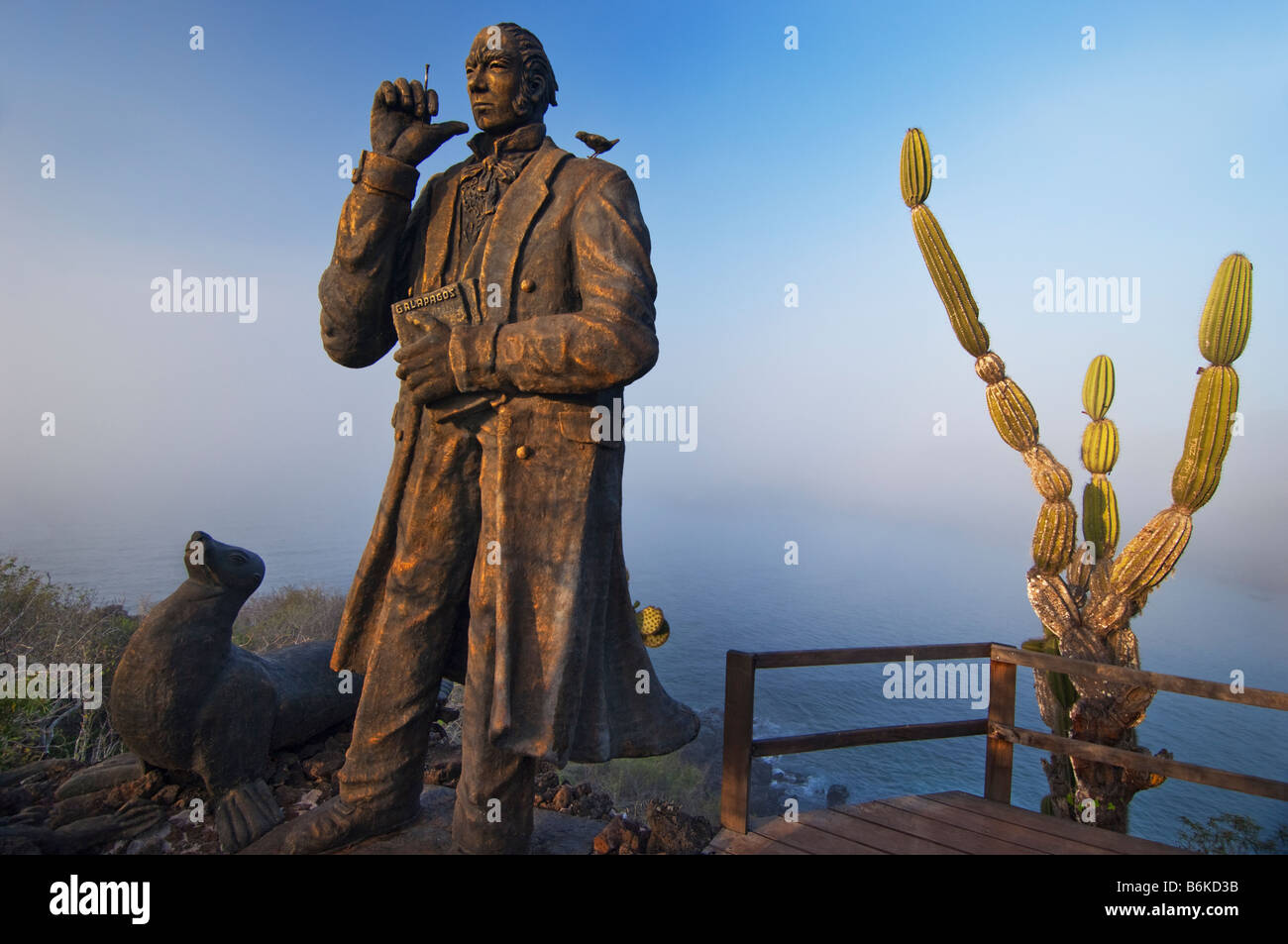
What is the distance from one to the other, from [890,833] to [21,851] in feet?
11.5

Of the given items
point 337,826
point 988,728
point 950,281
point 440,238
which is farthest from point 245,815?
point 950,281

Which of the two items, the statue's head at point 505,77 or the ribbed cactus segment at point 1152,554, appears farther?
the ribbed cactus segment at point 1152,554

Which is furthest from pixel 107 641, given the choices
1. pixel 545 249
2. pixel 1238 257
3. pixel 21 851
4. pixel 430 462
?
pixel 1238 257

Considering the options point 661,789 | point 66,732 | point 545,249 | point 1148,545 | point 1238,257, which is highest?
point 1238,257

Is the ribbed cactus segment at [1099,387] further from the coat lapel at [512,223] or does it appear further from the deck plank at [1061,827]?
the coat lapel at [512,223]

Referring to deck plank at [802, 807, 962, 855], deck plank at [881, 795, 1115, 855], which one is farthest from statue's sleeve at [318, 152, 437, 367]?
deck plank at [881, 795, 1115, 855]

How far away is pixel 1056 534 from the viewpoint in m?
6.93

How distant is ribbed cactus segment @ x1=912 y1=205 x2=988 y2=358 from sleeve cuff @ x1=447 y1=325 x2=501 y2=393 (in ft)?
17.2

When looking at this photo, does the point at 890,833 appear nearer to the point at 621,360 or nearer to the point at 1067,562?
the point at 621,360

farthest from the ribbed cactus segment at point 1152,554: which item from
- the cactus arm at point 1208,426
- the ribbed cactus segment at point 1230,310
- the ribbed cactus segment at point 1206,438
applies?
the ribbed cactus segment at point 1230,310

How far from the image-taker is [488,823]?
2.80 m

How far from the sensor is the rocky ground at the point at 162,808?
325cm

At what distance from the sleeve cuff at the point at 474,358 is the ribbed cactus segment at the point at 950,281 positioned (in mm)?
5246

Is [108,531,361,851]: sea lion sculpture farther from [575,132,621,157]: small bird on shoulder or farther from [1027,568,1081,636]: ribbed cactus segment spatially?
[1027,568,1081,636]: ribbed cactus segment
